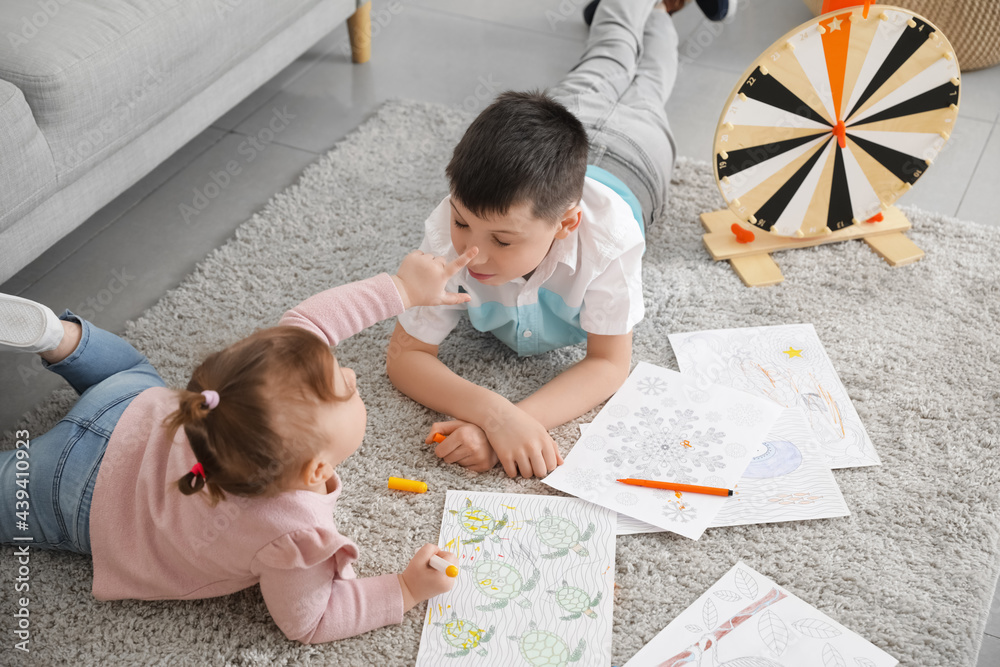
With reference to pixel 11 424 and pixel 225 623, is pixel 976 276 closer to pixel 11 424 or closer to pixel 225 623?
pixel 225 623

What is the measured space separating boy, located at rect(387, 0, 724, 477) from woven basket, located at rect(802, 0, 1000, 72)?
946 mm

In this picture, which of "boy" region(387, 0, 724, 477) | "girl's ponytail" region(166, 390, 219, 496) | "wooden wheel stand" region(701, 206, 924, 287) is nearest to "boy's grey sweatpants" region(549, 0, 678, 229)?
"boy" region(387, 0, 724, 477)

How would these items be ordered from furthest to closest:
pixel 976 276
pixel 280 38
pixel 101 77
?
pixel 280 38 < pixel 976 276 < pixel 101 77

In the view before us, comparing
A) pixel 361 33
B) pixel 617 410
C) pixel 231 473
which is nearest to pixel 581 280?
pixel 617 410

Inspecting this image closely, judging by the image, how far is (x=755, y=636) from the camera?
87 centimetres

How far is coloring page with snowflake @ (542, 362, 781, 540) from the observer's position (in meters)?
1.00

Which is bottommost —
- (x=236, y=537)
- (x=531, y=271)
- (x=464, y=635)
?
(x=464, y=635)

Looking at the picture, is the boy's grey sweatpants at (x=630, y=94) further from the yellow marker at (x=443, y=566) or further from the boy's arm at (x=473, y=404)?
the yellow marker at (x=443, y=566)

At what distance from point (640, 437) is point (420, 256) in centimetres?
38

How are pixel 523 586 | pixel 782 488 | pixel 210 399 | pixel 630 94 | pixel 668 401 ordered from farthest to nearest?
1. pixel 630 94
2. pixel 668 401
3. pixel 782 488
4. pixel 523 586
5. pixel 210 399

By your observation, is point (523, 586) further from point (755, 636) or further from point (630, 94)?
point (630, 94)

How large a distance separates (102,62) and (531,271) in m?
0.71

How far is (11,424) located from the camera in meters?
1.12

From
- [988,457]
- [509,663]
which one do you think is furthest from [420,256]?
[988,457]
